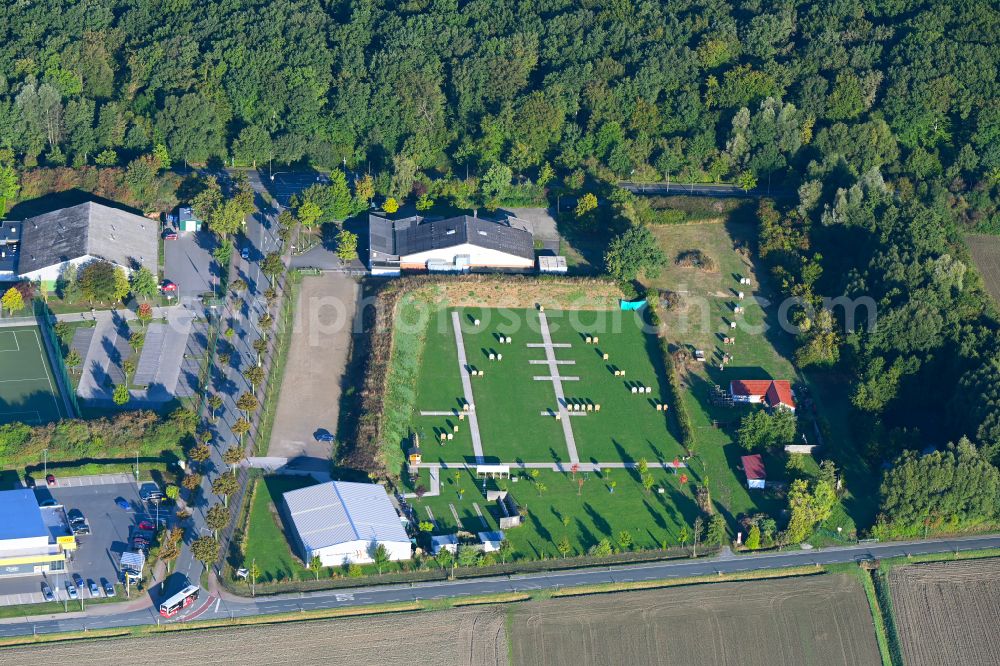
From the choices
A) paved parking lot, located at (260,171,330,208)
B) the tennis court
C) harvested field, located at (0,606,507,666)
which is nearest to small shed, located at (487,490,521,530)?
harvested field, located at (0,606,507,666)

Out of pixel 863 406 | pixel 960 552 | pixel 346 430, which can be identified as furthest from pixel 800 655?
pixel 346 430

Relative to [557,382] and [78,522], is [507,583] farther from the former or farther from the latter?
[78,522]

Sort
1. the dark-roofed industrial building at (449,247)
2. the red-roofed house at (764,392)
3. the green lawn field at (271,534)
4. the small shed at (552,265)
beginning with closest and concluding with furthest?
1. the green lawn field at (271,534)
2. the red-roofed house at (764,392)
3. the dark-roofed industrial building at (449,247)
4. the small shed at (552,265)

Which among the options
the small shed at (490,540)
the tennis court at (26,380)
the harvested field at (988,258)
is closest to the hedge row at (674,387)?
the small shed at (490,540)

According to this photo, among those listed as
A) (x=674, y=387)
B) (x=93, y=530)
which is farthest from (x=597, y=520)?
(x=93, y=530)

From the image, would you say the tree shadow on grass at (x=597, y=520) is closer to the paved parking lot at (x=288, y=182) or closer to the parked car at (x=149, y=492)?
the parked car at (x=149, y=492)

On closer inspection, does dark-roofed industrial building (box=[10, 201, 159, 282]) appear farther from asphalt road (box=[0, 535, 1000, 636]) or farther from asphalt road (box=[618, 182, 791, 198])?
asphalt road (box=[618, 182, 791, 198])
